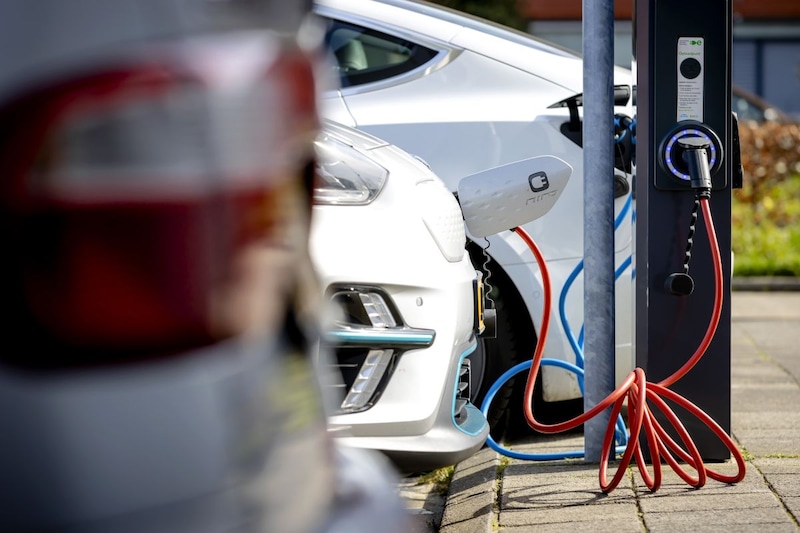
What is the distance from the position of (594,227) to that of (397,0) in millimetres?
1454

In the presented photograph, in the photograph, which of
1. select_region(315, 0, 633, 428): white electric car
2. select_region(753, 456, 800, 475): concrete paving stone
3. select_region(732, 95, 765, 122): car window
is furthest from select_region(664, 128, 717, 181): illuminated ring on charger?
select_region(732, 95, 765, 122): car window

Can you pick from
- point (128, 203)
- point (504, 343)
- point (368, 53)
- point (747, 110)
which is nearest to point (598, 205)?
point (504, 343)

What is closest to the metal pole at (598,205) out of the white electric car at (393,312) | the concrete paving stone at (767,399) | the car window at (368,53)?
the white electric car at (393,312)

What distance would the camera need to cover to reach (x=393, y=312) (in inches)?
99.3

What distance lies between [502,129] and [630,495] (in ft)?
4.50

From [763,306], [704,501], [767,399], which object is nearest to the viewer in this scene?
[704,501]

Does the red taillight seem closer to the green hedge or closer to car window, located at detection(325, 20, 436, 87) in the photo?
car window, located at detection(325, 20, 436, 87)

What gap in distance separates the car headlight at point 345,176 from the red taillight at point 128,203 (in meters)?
1.62

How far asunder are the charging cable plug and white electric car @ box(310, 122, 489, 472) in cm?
91

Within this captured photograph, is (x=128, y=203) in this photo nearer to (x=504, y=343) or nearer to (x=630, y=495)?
(x=630, y=495)

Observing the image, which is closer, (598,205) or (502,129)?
(598,205)

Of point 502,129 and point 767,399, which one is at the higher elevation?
point 502,129

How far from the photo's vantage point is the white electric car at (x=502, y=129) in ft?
12.2

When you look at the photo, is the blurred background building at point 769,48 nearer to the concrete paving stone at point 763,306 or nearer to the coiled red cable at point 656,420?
the concrete paving stone at point 763,306
